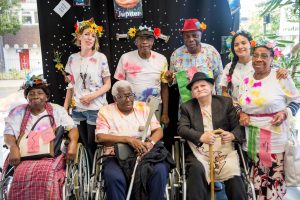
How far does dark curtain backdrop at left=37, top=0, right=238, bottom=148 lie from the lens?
338 cm

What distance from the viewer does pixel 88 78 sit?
3.06 meters

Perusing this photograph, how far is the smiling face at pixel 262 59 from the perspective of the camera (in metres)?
2.43

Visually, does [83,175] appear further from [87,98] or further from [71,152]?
[87,98]

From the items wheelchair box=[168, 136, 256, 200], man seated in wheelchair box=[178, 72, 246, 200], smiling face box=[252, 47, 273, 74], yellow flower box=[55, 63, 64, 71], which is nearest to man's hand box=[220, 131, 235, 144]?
man seated in wheelchair box=[178, 72, 246, 200]

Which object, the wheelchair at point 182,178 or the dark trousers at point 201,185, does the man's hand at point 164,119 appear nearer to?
the wheelchair at point 182,178

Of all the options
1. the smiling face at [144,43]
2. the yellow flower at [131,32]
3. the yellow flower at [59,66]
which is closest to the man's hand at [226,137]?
the smiling face at [144,43]

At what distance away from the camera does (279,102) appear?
7.98 ft

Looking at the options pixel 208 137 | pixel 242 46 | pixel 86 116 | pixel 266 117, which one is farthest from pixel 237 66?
pixel 86 116

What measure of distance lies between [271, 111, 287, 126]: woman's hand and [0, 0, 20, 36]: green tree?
2.84m

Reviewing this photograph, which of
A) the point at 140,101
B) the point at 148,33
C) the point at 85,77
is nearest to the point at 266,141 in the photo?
the point at 140,101

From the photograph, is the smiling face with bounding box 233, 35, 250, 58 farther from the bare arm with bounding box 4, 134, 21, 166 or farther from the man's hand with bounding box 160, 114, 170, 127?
the bare arm with bounding box 4, 134, 21, 166

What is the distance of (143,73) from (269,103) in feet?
3.92

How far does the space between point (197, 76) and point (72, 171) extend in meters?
1.26

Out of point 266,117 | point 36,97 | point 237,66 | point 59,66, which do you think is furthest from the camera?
point 59,66
